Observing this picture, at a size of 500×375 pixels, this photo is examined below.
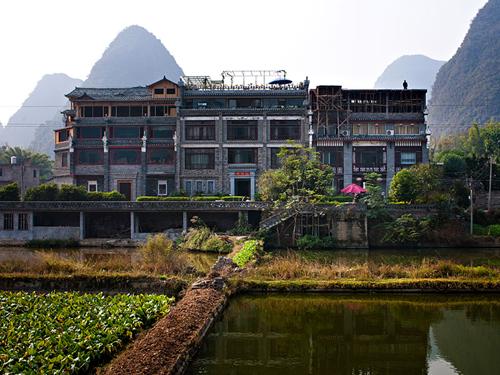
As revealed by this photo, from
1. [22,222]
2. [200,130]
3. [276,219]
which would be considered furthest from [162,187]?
[276,219]

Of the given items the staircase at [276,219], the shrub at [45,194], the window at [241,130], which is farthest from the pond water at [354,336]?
the window at [241,130]

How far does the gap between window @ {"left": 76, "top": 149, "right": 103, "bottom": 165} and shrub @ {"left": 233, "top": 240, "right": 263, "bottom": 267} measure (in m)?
24.2

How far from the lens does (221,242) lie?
4012cm

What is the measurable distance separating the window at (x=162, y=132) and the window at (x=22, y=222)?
15928 mm

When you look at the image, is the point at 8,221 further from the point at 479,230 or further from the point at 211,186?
the point at 479,230

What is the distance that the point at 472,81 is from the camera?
119 metres

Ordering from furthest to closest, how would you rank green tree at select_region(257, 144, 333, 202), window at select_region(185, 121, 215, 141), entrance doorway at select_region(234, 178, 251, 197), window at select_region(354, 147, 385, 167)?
1. window at select_region(185, 121, 215, 141)
2. entrance doorway at select_region(234, 178, 251, 197)
3. window at select_region(354, 147, 385, 167)
4. green tree at select_region(257, 144, 333, 202)

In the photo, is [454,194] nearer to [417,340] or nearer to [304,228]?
[304,228]

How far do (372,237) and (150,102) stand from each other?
28092mm

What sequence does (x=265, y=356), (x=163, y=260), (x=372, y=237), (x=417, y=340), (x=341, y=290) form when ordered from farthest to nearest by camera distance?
(x=372, y=237) → (x=163, y=260) → (x=341, y=290) → (x=417, y=340) → (x=265, y=356)

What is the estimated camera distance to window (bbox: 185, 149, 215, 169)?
2181 inches

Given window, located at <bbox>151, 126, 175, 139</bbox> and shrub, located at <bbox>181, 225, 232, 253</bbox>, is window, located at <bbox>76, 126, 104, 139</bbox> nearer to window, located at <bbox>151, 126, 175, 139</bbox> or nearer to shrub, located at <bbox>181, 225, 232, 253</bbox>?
window, located at <bbox>151, 126, 175, 139</bbox>

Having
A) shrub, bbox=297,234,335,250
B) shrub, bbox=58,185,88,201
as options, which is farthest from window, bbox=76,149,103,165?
shrub, bbox=297,234,335,250

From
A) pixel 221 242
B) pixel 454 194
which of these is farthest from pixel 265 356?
pixel 454 194
